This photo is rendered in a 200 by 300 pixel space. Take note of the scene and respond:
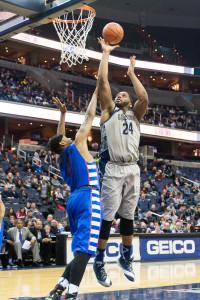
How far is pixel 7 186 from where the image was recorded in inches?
781

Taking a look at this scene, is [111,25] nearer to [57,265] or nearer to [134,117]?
[134,117]

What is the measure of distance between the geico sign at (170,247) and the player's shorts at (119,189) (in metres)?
11.0

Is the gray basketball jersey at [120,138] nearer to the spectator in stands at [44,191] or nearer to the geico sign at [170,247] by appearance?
the geico sign at [170,247]

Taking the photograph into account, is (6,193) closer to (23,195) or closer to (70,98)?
(23,195)

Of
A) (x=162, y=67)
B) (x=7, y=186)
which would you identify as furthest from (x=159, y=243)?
(x=162, y=67)

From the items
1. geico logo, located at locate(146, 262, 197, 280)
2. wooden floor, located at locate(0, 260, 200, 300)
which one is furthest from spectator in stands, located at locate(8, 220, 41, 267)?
geico logo, located at locate(146, 262, 197, 280)

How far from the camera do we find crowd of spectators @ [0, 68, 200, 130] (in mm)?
32438

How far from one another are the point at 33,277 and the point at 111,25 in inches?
268

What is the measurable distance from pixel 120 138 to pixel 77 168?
2.26 feet

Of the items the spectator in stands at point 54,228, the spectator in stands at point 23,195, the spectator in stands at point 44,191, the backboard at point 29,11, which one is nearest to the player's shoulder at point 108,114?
the backboard at point 29,11

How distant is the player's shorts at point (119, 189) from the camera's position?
614cm

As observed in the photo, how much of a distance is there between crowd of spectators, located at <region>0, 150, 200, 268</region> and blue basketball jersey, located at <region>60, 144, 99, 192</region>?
28.4 ft

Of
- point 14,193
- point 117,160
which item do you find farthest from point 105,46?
point 14,193

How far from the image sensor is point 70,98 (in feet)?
121
